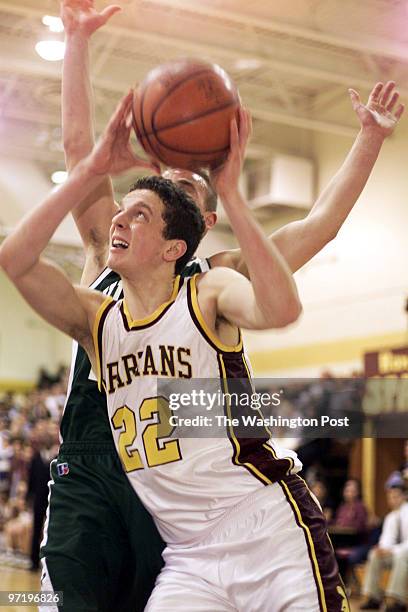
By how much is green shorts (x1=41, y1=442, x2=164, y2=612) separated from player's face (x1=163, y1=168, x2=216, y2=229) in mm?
1004

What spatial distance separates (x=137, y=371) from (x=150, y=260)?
1.28 ft

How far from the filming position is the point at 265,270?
289cm

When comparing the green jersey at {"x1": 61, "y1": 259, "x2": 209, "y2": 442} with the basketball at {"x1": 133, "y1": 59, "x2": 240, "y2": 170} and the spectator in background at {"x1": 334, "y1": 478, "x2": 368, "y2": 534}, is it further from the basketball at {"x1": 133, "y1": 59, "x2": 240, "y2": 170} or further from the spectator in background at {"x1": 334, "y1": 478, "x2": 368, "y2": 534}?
the spectator in background at {"x1": 334, "y1": 478, "x2": 368, "y2": 534}

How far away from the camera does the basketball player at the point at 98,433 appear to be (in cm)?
344

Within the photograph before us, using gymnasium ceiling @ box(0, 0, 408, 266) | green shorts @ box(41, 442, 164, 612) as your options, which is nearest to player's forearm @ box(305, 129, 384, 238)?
green shorts @ box(41, 442, 164, 612)

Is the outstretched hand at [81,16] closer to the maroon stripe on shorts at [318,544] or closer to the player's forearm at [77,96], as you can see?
the player's forearm at [77,96]

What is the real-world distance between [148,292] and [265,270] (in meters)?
0.65

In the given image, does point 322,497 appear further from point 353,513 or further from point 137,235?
point 137,235

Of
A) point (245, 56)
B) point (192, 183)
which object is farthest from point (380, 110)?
point (245, 56)

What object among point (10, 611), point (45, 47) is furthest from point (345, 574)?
point (45, 47)

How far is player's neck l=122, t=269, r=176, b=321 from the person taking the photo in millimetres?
3404

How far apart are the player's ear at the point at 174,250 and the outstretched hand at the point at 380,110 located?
841mm

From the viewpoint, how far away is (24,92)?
55.2 ft

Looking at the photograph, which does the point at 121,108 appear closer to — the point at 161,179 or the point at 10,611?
the point at 161,179
